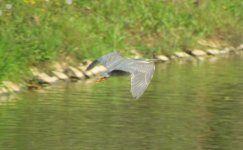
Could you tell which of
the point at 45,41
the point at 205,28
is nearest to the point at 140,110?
the point at 45,41

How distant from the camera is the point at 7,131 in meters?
14.4

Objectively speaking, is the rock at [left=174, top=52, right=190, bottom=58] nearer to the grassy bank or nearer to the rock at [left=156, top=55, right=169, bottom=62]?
the grassy bank

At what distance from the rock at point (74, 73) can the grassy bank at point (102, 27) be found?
1.00ft

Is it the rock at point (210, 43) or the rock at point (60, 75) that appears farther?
the rock at point (210, 43)

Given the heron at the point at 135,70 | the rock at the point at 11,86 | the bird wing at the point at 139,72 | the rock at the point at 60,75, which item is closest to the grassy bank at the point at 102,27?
the rock at the point at 11,86

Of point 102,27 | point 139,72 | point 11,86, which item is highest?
point 139,72

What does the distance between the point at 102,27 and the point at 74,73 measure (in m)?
2.59

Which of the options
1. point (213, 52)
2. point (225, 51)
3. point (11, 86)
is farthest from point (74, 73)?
point (225, 51)

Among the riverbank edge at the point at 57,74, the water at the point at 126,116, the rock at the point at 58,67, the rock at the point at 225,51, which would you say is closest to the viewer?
the water at the point at 126,116

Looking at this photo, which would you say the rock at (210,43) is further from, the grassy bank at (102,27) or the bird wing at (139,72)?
the bird wing at (139,72)

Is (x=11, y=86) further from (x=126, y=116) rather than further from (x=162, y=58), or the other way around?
(x=162, y=58)

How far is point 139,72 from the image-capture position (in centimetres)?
1255

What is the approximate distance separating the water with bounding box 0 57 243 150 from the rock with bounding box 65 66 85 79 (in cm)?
43

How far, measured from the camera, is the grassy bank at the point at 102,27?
1905cm
